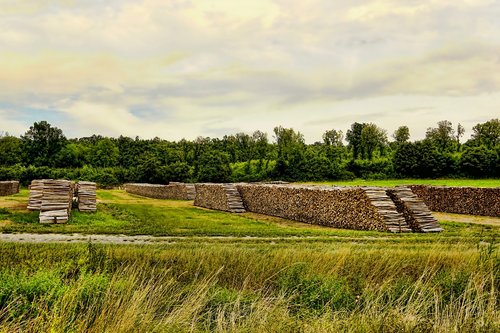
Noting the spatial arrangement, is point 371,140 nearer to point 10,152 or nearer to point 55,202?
point 10,152

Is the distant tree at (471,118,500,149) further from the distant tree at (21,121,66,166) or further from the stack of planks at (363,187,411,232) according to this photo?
the distant tree at (21,121,66,166)

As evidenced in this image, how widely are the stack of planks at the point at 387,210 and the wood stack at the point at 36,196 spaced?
15.0 meters

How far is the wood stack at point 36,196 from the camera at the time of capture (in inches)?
843

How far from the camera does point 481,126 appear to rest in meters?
76.4

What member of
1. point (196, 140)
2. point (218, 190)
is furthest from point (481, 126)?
point (218, 190)

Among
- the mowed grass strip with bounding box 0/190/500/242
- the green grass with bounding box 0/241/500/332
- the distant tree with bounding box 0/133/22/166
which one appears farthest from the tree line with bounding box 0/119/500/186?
the green grass with bounding box 0/241/500/332

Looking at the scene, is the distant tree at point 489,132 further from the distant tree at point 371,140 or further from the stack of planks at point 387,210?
the stack of planks at point 387,210

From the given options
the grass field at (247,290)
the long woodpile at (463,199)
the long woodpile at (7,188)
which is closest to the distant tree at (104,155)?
the long woodpile at (7,188)

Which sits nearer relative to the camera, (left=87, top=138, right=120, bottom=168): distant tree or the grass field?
the grass field

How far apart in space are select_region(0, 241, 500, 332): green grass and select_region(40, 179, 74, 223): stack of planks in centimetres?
879

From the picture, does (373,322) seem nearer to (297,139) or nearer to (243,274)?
(243,274)

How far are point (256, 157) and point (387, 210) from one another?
207ft

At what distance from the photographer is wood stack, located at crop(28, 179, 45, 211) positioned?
843 inches

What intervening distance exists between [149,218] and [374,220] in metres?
11.3
